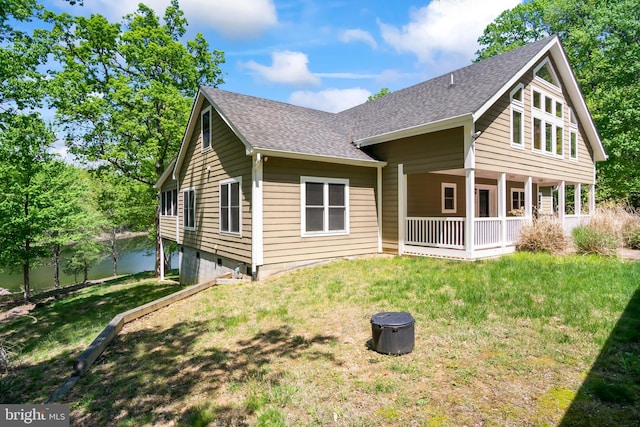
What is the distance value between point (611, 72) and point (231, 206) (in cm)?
2272

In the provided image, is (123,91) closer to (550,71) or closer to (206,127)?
(206,127)

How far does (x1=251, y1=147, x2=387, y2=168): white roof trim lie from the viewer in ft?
29.3

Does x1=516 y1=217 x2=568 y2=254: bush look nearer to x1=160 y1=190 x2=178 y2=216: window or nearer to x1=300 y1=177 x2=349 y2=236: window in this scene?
x1=300 y1=177 x2=349 y2=236: window

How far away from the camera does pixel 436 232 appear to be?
10250mm

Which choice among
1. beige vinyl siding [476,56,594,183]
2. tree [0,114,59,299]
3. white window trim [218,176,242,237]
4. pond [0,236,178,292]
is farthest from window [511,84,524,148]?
pond [0,236,178,292]

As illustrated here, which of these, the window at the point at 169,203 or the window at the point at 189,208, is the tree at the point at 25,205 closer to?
the window at the point at 169,203

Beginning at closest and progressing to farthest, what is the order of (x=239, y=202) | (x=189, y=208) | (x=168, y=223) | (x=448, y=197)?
(x=239, y=202) < (x=448, y=197) < (x=189, y=208) < (x=168, y=223)

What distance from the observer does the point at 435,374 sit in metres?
3.62

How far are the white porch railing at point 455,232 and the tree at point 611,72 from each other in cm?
1303

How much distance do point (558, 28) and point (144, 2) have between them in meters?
27.8

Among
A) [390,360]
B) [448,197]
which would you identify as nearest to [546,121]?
[448,197]

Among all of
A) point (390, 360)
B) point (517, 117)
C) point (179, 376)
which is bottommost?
point (179, 376)

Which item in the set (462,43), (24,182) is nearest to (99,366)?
(24,182)

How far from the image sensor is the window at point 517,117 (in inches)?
418
